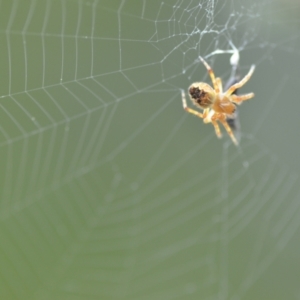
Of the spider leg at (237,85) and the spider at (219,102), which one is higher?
the spider leg at (237,85)

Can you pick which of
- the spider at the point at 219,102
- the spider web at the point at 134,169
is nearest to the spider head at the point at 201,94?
the spider at the point at 219,102

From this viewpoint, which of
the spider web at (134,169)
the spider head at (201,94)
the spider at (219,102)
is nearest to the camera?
the spider head at (201,94)

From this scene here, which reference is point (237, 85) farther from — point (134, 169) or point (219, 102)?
point (134, 169)

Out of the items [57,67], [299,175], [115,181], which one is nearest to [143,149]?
[115,181]

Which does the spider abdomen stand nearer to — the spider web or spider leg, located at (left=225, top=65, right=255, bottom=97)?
spider leg, located at (left=225, top=65, right=255, bottom=97)

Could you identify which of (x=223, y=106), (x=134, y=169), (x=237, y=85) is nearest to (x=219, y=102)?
(x=223, y=106)

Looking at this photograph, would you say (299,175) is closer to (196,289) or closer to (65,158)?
(196,289)

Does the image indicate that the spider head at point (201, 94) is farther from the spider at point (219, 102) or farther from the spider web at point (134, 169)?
the spider web at point (134, 169)

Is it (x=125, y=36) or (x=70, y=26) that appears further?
(x=70, y=26)
